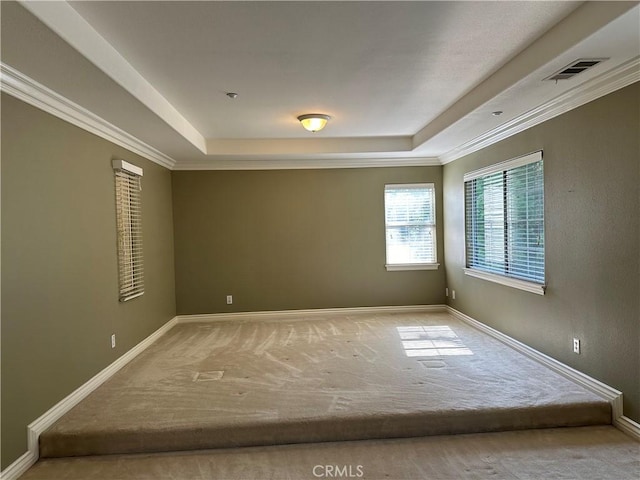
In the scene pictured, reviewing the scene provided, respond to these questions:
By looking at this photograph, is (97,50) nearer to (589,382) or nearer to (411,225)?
(589,382)

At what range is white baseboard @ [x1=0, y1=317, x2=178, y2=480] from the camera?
2.43m

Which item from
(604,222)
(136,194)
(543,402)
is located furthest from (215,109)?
(543,402)

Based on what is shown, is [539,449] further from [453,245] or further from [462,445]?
[453,245]

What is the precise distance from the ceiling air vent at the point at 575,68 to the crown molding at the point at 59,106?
336cm

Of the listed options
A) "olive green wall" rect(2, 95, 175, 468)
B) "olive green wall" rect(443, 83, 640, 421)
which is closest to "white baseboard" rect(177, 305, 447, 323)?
"olive green wall" rect(2, 95, 175, 468)

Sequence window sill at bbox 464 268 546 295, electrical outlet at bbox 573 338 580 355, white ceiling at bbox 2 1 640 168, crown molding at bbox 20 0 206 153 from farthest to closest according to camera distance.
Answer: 1. window sill at bbox 464 268 546 295
2. electrical outlet at bbox 573 338 580 355
3. white ceiling at bbox 2 1 640 168
4. crown molding at bbox 20 0 206 153

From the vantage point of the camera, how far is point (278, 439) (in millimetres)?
2760

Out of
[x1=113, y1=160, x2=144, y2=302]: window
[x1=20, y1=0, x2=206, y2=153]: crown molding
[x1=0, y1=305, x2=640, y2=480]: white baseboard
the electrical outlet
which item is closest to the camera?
[x1=20, y1=0, x2=206, y2=153]: crown molding

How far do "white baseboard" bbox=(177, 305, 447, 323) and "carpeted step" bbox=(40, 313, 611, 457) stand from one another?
1.39 metres

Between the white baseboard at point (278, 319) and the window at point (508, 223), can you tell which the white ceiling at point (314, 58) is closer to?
the window at point (508, 223)

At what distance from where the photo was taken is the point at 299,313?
19.9 feet

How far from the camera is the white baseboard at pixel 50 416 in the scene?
2.43 meters

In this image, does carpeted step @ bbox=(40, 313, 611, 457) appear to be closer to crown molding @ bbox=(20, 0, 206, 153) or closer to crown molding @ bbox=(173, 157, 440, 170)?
crown molding @ bbox=(20, 0, 206, 153)

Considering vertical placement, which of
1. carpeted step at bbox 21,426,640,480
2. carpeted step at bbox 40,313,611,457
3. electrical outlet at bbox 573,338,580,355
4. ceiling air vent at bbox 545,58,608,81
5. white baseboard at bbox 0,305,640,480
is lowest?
carpeted step at bbox 21,426,640,480
